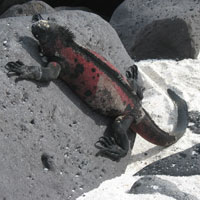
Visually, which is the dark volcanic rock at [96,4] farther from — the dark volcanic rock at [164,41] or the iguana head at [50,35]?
the iguana head at [50,35]

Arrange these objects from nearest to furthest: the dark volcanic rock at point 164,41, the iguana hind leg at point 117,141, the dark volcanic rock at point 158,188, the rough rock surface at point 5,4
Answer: the dark volcanic rock at point 158,188 → the iguana hind leg at point 117,141 → the dark volcanic rock at point 164,41 → the rough rock surface at point 5,4

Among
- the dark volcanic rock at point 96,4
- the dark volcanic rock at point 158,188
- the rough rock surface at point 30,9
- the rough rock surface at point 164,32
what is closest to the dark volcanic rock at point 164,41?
the rough rock surface at point 164,32

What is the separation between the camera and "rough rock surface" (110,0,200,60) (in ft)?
19.0

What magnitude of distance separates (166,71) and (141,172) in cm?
233

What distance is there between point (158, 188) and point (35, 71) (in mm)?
1239

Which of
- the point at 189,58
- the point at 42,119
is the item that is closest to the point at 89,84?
the point at 42,119

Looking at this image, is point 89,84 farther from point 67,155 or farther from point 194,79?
point 194,79

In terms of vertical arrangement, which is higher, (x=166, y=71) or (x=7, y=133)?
(x=7, y=133)

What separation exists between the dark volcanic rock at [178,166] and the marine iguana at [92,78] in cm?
28

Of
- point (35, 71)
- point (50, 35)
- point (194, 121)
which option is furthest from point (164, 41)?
point (35, 71)

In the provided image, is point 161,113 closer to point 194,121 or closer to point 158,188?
point 194,121

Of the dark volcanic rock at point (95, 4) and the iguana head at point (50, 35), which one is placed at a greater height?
the iguana head at point (50, 35)

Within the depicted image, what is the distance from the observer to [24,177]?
9.02 feet

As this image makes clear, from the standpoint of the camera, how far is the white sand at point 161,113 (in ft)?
9.69
